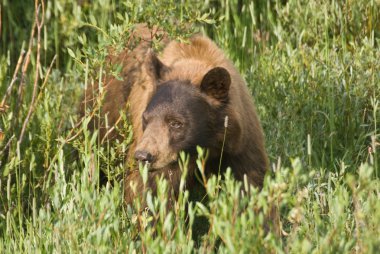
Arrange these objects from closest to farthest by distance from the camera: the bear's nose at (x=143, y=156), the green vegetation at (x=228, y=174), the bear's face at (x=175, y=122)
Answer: the green vegetation at (x=228, y=174) → the bear's nose at (x=143, y=156) → the bear's face at (x=175, y=122)

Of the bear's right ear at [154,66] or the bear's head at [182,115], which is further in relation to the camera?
the bear's right ear at [154,66]

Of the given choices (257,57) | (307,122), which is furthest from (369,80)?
(257,57)

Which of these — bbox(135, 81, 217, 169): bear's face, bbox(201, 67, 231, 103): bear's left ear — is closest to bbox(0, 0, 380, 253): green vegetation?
bbox(135, 81, 217, 169): bear's face

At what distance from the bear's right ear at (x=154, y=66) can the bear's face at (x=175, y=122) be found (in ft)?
0.40

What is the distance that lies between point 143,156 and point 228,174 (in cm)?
141

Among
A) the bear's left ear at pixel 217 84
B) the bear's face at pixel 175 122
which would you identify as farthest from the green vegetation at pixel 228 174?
the bear's left ear at pixel 217 84

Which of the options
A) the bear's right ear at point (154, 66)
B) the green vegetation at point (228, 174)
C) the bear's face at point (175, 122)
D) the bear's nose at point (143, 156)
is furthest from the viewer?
the bear's right ear at point (154, 66)

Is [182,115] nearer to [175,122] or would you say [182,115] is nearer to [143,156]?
[175,122]

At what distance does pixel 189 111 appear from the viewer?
548 cm

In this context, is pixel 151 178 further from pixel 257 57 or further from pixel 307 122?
pixel 257 57

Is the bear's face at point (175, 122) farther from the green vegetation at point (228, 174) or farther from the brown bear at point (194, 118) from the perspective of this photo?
the green vegetation at point (228, 174)

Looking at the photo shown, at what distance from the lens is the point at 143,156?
5121 millimetres

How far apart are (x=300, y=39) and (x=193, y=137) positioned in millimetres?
2695

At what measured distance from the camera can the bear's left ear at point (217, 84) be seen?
5.42 meters
